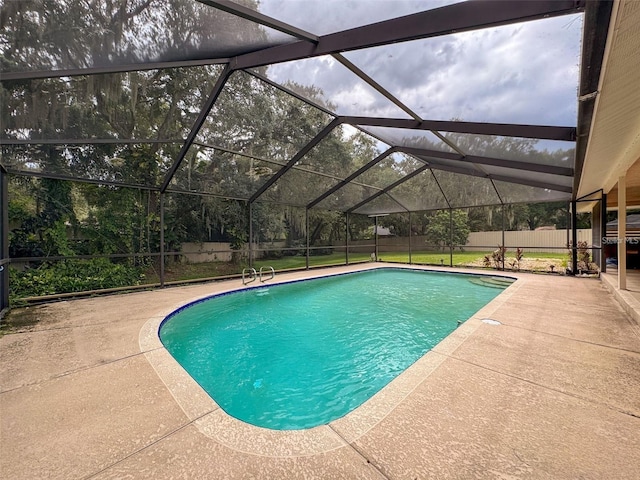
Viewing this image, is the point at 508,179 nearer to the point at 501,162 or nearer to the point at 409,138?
the point at 501,162

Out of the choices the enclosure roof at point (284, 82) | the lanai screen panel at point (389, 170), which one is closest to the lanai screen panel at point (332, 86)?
the enclosure roof at point (284, 82)

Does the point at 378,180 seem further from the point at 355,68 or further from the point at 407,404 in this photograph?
the point at 407,404

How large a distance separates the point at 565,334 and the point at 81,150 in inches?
324

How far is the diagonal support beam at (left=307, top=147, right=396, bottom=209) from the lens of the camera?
712cm

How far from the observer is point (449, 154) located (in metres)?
5.99

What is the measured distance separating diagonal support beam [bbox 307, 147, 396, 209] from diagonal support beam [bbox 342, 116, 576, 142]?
2143 mm

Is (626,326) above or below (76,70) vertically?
below

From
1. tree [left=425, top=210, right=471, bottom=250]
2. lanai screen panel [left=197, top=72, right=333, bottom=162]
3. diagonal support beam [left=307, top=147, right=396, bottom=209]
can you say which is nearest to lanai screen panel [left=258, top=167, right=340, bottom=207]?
diagonal support beam [left=307, top=147, right=396, bottom=209]

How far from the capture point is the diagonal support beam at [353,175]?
7116 millimetres

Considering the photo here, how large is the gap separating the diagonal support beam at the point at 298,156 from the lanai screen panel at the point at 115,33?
2407 millimetres

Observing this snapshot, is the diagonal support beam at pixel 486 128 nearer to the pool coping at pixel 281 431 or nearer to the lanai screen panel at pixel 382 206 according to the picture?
the pool coping at pixel 281 431

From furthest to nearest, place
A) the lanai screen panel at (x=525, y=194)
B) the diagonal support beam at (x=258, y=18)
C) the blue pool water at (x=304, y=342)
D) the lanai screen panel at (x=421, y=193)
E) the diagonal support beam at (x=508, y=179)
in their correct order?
1. the lanai screen panel at (x=421, y=193)
2. the lanai screen panel at (x=525, y=194)
3. the diagonal support beam at (x=508, y=179)
4. the blue pool water at (x=304, y=342)
5. the diagonal support beam at (x=258, y=18)

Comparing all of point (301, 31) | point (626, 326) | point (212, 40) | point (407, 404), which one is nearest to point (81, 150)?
point (212, 40)

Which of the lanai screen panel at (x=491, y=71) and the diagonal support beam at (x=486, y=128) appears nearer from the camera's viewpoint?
the lanai screen panel at (x=491, y=71)
